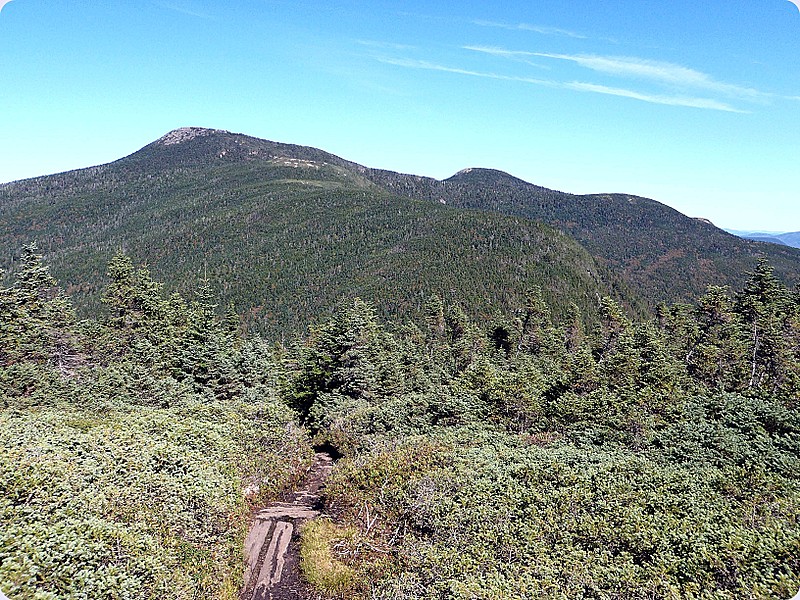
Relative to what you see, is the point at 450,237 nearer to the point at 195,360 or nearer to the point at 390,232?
the point at 390,232

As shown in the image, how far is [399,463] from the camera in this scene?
26.1 meters

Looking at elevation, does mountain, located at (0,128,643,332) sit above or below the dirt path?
above

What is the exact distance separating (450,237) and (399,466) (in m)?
→ 145

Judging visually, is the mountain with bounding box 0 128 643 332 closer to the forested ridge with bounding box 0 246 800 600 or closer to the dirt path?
Result: the forested ridge with bounding box 0 246 800 600

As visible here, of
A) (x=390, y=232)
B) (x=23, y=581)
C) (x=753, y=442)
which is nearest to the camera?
(x=23, y=581)

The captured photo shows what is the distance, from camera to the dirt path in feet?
70.1

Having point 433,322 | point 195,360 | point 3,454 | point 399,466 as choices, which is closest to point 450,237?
point 433,322

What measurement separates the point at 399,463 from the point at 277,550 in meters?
7.57

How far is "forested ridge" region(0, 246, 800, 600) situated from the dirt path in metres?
1.11

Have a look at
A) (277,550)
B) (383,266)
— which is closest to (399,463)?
(277,550)

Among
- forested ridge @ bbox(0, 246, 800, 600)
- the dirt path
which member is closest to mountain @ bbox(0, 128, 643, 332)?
forested ridge @ bbox(0, 246, 800, 600)

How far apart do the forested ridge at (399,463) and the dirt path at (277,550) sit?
111 cm

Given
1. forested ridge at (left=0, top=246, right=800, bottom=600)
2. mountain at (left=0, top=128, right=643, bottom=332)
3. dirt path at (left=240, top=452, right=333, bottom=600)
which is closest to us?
forested ridge at (left=0, top=246, right=800, bottom=600)

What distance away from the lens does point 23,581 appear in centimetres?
1139
